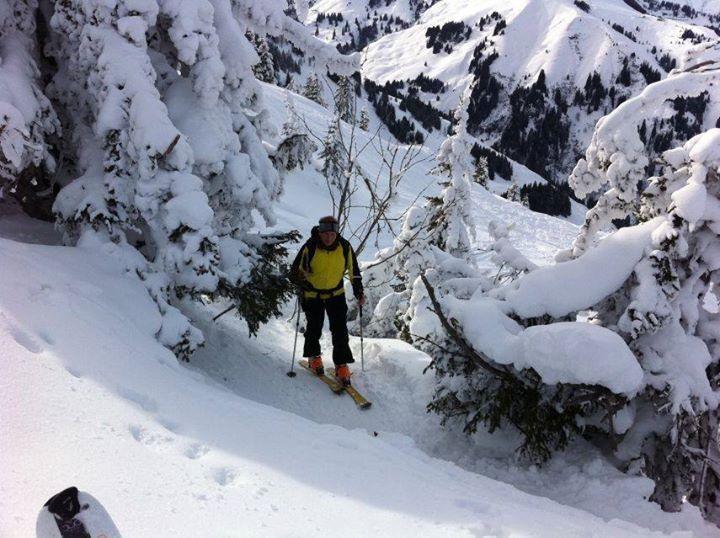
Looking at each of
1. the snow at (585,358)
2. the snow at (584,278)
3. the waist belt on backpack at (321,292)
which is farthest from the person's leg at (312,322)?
the snow at (585,358)

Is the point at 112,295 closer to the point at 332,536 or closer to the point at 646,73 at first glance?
the point at 332,536

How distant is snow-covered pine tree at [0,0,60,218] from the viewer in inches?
193

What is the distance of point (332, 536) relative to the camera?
2885 mm

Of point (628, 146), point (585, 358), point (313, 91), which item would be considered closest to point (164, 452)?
point (585, 358)

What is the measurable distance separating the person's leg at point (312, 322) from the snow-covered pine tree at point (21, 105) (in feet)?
11.4

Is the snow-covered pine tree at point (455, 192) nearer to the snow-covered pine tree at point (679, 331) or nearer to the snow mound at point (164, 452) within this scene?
the snow-covered pine tree at point (679, 331)

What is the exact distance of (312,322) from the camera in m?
7.21

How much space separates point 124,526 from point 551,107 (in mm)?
198170

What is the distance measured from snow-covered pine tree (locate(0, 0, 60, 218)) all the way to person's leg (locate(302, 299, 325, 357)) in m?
3.49

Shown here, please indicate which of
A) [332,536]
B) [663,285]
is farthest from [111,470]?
[663,285]

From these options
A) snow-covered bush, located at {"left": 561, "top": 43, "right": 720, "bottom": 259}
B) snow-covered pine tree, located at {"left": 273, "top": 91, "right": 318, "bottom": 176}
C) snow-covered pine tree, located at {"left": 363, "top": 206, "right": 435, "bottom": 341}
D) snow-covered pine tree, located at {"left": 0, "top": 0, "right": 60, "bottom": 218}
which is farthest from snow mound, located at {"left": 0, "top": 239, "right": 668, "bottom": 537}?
snow-covered pine tree, located at {"left": 363, "top": 206, "right": 435, "bottom": 341}

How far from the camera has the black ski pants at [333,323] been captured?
7156 mm

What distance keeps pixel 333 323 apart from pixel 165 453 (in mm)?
4048

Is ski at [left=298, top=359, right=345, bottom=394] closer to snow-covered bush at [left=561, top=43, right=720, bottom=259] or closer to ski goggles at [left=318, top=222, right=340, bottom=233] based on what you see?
ski goggles at [left=318, top=222, right=340, bottom=233]
